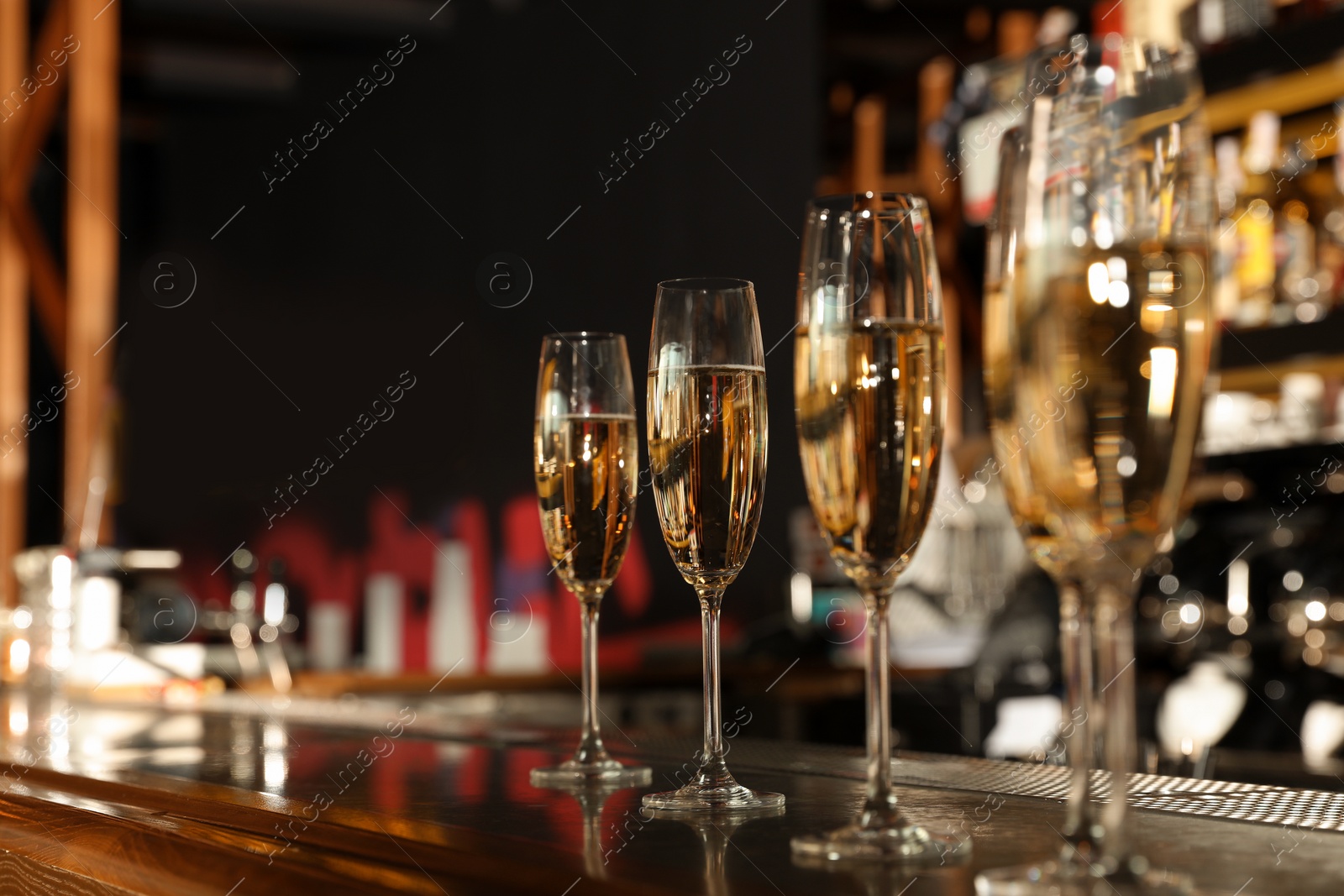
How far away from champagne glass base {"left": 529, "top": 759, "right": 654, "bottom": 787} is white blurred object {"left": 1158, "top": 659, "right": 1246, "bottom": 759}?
5.68ft

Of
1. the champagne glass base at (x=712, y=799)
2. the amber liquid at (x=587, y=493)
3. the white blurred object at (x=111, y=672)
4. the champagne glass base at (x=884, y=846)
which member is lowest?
the white blurred object at (x=111, y=672)

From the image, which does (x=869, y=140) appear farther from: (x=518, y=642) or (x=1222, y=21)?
(x=518, y=642)

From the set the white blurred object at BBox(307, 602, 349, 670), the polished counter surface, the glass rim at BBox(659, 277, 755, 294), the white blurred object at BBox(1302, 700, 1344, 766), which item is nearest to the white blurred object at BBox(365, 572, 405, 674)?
the white blurred object at BBox(307, 602, 349, 670)

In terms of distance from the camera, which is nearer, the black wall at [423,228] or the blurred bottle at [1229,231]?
the blurred bottle at [1229,231]

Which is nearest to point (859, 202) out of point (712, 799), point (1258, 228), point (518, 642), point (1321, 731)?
point (712, 799)

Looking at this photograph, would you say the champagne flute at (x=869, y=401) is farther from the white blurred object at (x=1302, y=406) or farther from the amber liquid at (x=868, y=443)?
the white blurred object at (x=1302, y=406)

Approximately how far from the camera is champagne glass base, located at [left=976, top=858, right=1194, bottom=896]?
448 mm

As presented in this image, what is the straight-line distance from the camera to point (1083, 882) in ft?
1.52

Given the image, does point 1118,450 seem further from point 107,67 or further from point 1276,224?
point 107,67

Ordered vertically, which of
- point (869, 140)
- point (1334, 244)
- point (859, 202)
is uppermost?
point (869, 140)

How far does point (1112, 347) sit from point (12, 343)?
455cm

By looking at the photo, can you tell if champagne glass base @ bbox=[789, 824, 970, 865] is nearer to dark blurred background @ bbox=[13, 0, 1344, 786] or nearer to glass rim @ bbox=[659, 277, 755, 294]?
glass rim @ bbox=[659, 277, 755, 294]

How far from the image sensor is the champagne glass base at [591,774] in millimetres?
859

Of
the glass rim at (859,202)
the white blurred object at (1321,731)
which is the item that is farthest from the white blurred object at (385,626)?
the glass rim at (859,202)
